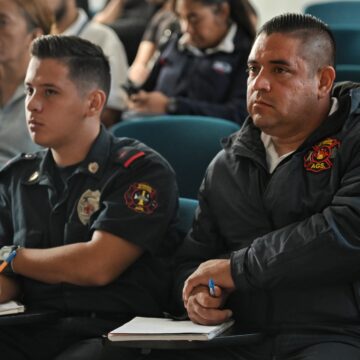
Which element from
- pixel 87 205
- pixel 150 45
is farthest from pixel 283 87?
pixel 150 45

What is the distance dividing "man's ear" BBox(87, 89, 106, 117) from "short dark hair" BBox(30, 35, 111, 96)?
2 centimetres

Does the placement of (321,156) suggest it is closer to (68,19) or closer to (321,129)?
(321,129)

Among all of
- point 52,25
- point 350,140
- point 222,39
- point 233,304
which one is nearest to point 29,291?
point 233,304

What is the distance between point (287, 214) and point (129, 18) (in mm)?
3357

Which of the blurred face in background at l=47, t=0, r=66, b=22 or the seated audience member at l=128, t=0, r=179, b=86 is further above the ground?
the blurred face in background at l=47, t=0, r=66, b=22

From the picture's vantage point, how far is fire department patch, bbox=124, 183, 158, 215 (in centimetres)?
221

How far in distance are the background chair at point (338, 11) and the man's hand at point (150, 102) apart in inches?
68.9

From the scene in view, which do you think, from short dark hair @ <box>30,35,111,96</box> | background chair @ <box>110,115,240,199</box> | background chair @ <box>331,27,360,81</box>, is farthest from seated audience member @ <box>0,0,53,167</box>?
background chair @ <box>331,27,360,81</box>

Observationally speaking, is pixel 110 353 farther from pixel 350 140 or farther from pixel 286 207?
pixel 350 140

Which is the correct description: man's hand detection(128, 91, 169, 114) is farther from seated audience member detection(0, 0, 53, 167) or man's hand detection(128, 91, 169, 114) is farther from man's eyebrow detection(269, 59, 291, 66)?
man's eyebrow detection(269, 59, 291, 66)

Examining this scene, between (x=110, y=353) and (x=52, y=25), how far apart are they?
1.50 m

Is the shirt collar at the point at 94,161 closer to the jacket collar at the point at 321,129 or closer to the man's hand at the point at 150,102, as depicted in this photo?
the jacket collar at the point at 321,129

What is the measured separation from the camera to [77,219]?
2.25 m

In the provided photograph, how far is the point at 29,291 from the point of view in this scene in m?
2.29
